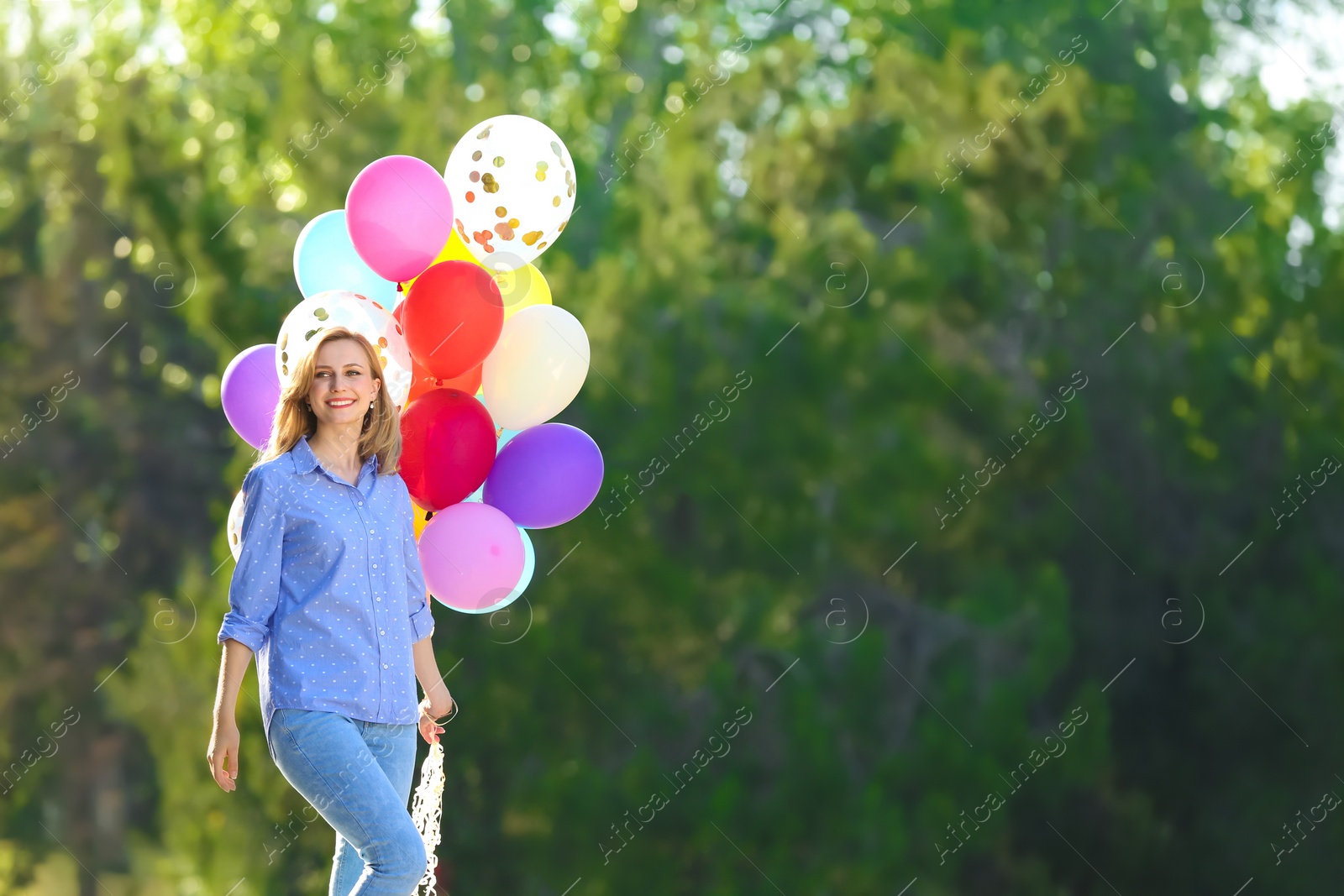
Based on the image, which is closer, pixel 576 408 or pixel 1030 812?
pixel 1030 812

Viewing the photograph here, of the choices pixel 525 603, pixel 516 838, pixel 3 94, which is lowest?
pixel 3 94

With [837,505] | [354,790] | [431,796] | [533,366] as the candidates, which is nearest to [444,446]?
[533,366]

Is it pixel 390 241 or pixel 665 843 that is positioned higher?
pixel 390 241

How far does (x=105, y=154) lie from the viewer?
10.0 metres

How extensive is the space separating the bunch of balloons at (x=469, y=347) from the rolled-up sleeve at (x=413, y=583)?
31 centimetres

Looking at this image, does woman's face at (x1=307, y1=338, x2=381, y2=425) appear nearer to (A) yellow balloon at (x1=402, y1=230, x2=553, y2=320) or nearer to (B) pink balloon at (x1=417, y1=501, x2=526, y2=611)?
(B) pink balloon at (x1=417, y1=501, x2=526, y2=611)

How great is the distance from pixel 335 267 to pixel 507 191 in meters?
0.40

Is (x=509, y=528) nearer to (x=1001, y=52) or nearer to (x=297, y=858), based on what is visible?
(x=297, y=858)

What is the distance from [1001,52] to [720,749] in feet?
18.1

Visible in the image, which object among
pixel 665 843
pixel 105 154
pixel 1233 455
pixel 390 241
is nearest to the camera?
pixel 390 241

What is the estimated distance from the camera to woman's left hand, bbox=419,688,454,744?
8.84 feet

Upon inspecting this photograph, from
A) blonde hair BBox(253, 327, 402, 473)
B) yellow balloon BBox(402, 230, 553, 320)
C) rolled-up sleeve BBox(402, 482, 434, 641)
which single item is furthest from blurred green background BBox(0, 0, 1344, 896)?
blonde hair BBox(253, 327, 402, 473)

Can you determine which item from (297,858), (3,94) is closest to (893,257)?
(297,858)

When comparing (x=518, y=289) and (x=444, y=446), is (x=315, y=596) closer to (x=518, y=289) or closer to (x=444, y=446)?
(x=444, y=446)
